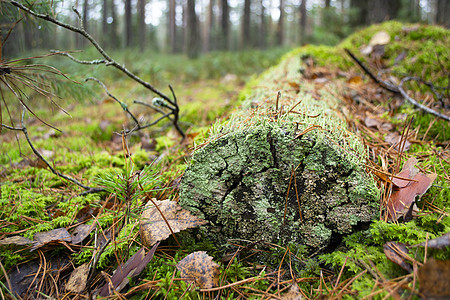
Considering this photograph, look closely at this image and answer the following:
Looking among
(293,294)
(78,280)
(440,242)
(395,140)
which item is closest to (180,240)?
(78,280)

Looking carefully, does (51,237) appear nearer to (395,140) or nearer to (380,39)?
(395,140)

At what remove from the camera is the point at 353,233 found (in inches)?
54.4

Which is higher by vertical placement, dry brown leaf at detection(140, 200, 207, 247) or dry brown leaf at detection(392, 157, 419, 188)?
dry brown leaf at detection(392, 157, 419, 188)

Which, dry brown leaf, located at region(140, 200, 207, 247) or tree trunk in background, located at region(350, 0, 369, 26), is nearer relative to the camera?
dry brown leaf, located at region(140, 200, 207, 247)

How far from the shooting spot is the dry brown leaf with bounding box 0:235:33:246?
1.45m

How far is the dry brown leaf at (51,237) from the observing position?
148 cm

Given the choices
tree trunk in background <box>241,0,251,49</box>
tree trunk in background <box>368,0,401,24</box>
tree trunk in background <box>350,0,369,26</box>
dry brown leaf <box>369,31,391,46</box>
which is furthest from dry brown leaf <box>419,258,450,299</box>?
tree trunk in background <box>241,0,251,49</box>

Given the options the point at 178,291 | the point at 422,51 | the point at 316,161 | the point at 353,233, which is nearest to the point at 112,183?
the point at 178,291

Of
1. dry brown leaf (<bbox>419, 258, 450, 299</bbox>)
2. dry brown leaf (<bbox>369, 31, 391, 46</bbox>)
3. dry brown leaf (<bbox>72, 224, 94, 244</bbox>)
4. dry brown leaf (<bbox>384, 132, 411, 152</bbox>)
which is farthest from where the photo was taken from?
dry brown leaf (<bbox>369, 31, 391, 46</bbox>)

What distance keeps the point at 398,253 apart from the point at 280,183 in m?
0.60

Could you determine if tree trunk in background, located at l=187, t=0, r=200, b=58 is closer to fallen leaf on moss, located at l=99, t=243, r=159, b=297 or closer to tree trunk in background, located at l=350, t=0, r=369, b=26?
tree trunk in background, located at l=350, t=0, r=369, b=26

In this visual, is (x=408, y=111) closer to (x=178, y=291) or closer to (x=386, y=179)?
(x=386, y=179)

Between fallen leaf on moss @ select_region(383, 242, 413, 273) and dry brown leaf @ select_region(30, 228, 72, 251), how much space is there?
67.0 inches

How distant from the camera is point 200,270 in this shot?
50.9 inches
